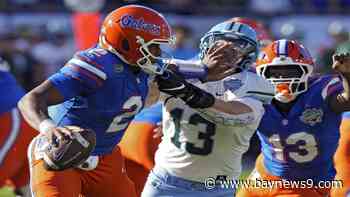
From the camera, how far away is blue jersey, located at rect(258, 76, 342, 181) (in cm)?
527

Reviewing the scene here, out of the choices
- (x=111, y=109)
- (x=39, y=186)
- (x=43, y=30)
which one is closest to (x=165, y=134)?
(x=111, y=109)

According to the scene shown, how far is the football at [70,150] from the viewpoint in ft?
13.0

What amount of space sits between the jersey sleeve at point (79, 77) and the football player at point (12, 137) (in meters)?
2.28

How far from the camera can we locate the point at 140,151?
20.0ft

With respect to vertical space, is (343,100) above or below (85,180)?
above

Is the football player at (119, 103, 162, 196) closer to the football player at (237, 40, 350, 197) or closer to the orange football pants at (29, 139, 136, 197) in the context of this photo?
the football player at (237, 40, 350, 197)

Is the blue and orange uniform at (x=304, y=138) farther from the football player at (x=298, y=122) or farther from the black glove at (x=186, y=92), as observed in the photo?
the black glove at (x=186, y=92)

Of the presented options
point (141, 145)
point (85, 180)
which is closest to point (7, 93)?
point (141, 145)

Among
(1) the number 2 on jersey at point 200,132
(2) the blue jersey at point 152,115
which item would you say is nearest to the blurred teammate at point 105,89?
(1) the number 2 on jersey at point 200,132

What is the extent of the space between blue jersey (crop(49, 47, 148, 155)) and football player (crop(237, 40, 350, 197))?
0.95m

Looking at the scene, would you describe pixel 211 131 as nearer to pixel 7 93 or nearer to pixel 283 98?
pixel 283 98

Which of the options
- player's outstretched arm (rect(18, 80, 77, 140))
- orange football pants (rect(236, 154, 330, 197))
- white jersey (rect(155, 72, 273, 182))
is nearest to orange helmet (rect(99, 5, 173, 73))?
white jersey (rect(155, 72, 273, 182))

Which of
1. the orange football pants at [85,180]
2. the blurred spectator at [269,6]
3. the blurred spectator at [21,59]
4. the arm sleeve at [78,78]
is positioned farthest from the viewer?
the blurred spectator at [269,6]

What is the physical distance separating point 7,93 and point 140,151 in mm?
1136
